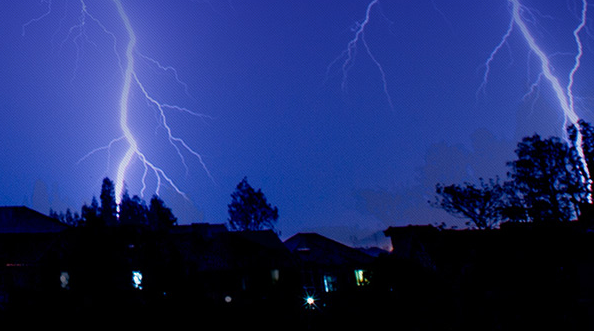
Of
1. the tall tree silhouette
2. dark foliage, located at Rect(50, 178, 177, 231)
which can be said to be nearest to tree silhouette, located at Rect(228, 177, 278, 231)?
dark foliage, located at Rect(50, 178, 177, 231)

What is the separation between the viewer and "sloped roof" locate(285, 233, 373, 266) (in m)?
27.3

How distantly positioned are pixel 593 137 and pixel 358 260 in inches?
718

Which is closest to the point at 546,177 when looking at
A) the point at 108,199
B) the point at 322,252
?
the point at 322,252

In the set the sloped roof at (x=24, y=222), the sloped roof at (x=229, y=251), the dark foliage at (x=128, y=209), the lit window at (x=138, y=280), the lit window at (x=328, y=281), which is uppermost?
the dark foliage at (x=128, y=209)

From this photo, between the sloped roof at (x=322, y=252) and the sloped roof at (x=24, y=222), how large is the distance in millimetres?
17692

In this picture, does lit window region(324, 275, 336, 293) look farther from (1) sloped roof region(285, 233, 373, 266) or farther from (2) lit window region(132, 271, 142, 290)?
(2) lit window region(132, 271, 142, 290)

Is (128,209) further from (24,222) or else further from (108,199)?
(24,222)

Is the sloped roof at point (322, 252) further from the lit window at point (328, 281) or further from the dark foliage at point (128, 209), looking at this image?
the dark foliage at point (128, 209)

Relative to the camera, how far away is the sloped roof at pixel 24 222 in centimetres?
2259

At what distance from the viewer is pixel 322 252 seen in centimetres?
2831

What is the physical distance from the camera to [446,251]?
17875 mm

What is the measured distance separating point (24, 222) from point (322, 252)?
22.3 metres

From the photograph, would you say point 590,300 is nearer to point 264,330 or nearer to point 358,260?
point 264,330

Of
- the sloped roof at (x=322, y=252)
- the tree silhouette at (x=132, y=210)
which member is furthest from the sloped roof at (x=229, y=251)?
the tree silhouette at (x=132, y=210)
